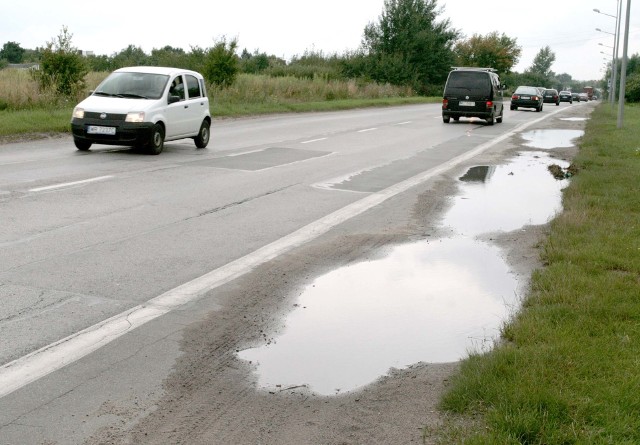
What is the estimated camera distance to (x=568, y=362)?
4461 mm

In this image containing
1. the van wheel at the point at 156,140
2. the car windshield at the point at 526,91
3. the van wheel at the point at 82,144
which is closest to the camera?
the van wheel at the point at 156,140

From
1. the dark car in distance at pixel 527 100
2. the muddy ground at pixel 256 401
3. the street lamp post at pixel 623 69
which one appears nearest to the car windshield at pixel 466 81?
the street lamp post at pixel 623 69

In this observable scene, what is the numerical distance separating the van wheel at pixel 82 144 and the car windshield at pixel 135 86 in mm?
1125

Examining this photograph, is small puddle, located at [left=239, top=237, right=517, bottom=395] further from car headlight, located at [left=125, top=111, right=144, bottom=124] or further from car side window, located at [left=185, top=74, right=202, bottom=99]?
car side window, located at [left=185, top=74, right=202, bottom=99]

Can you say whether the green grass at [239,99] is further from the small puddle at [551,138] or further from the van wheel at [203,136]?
the small puddle at [551,138]

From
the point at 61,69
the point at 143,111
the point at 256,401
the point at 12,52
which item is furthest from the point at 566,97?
the point at 256,401

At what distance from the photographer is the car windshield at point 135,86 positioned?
16.9 metres

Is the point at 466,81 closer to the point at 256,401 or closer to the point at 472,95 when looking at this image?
the point at 472,95

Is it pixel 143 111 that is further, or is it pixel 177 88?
pixel 177 88

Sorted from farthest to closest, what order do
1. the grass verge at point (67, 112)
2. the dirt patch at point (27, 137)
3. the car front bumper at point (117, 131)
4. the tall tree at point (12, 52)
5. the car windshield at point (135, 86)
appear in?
1. the tall tree at point (12, 52)
2. the grass verge at point (67, 112)
3. the dirt patch at point (27, 137)
4. the car windshield at point (135, 86)
5. the car front bumper at point (117, 131)

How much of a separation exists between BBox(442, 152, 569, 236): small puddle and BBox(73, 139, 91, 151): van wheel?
7902 millimetres

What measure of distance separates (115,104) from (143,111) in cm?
64

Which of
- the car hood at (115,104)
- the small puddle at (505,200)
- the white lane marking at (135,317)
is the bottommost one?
the small puddle at (505,200)

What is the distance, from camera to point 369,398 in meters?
4.30
